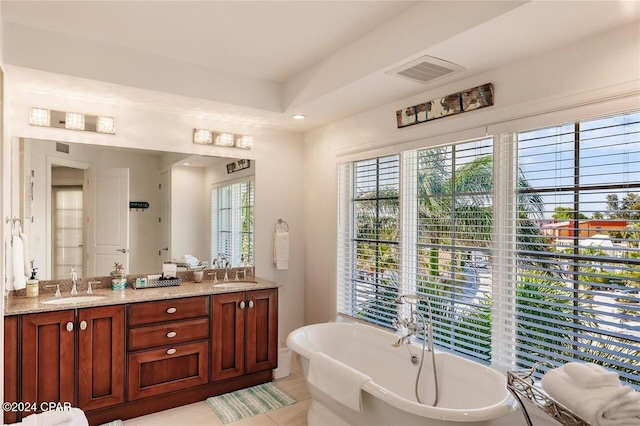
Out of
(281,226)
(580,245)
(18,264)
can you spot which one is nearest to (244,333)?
(281,226)

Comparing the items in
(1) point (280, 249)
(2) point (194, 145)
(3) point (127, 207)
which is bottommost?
(1) point (280, 249)

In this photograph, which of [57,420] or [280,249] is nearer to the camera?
[57,420]

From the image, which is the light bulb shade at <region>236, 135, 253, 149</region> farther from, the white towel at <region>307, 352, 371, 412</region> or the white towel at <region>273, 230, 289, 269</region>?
the white towel at <region>307, 352, 371, 412</region>

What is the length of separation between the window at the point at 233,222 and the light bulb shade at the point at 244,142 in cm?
36

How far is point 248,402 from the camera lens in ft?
10.6

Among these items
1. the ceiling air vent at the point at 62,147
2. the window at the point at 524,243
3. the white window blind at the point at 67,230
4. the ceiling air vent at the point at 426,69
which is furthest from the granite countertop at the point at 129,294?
the ceiling air vent at the point at 426,69

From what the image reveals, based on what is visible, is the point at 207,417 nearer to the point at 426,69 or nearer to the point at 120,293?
the point at 120,293

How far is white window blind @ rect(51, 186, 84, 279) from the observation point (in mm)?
3113

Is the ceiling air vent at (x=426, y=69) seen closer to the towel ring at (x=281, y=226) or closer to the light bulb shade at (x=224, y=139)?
the light bulb shade at (x=224, y=139)

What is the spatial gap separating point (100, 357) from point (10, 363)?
0.52 metres

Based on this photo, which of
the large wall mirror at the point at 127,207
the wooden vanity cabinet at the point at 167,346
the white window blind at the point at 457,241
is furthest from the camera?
the large wall mirror at the point at 127,207

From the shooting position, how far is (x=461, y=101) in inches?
104

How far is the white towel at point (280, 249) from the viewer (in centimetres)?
404

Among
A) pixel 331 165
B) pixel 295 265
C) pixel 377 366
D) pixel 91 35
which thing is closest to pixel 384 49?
pixel 331 165
